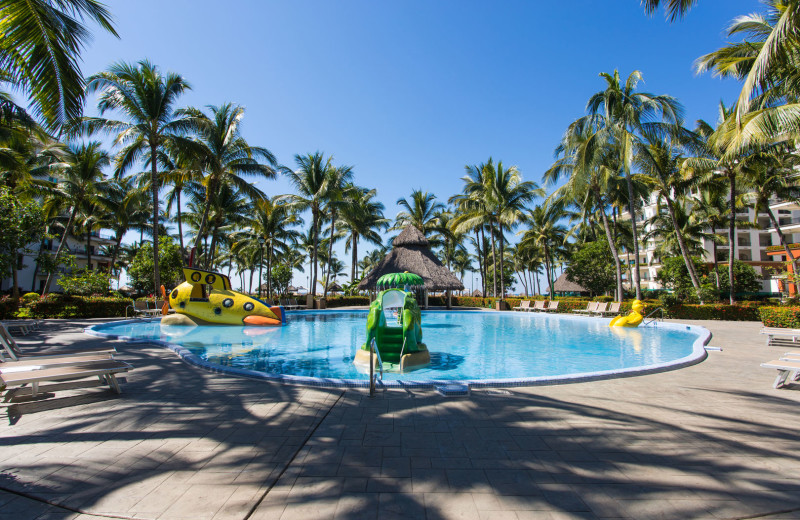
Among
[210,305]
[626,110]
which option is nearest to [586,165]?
[626,110]

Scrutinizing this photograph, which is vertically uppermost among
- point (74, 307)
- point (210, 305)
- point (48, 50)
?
point (48, 50)

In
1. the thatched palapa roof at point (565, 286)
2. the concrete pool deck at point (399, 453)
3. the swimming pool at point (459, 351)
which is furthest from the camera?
the thatched palapa roof at point (565, 286)

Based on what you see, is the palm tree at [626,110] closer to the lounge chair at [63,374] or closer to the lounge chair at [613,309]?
the lounge chair at [613,309]

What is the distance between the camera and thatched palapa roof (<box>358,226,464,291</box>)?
28.7m

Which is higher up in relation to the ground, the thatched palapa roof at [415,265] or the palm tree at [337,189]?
the palm tree at [337,189]

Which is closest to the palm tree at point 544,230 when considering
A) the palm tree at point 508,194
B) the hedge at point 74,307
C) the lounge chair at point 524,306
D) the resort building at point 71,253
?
the palm tree at point 508,194

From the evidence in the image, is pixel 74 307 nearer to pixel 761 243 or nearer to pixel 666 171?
pixel 666 171

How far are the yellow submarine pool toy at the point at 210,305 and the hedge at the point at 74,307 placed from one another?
6.00 metres

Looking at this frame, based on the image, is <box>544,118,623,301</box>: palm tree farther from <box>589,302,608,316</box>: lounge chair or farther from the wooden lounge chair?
the wooden lounge chair

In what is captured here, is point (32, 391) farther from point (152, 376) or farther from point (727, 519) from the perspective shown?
point (727, 519)

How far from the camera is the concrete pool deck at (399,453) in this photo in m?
2.74

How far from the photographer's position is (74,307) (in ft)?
61.6

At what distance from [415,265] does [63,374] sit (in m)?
24.9

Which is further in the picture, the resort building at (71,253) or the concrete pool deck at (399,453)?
the resort building at (71,253)
